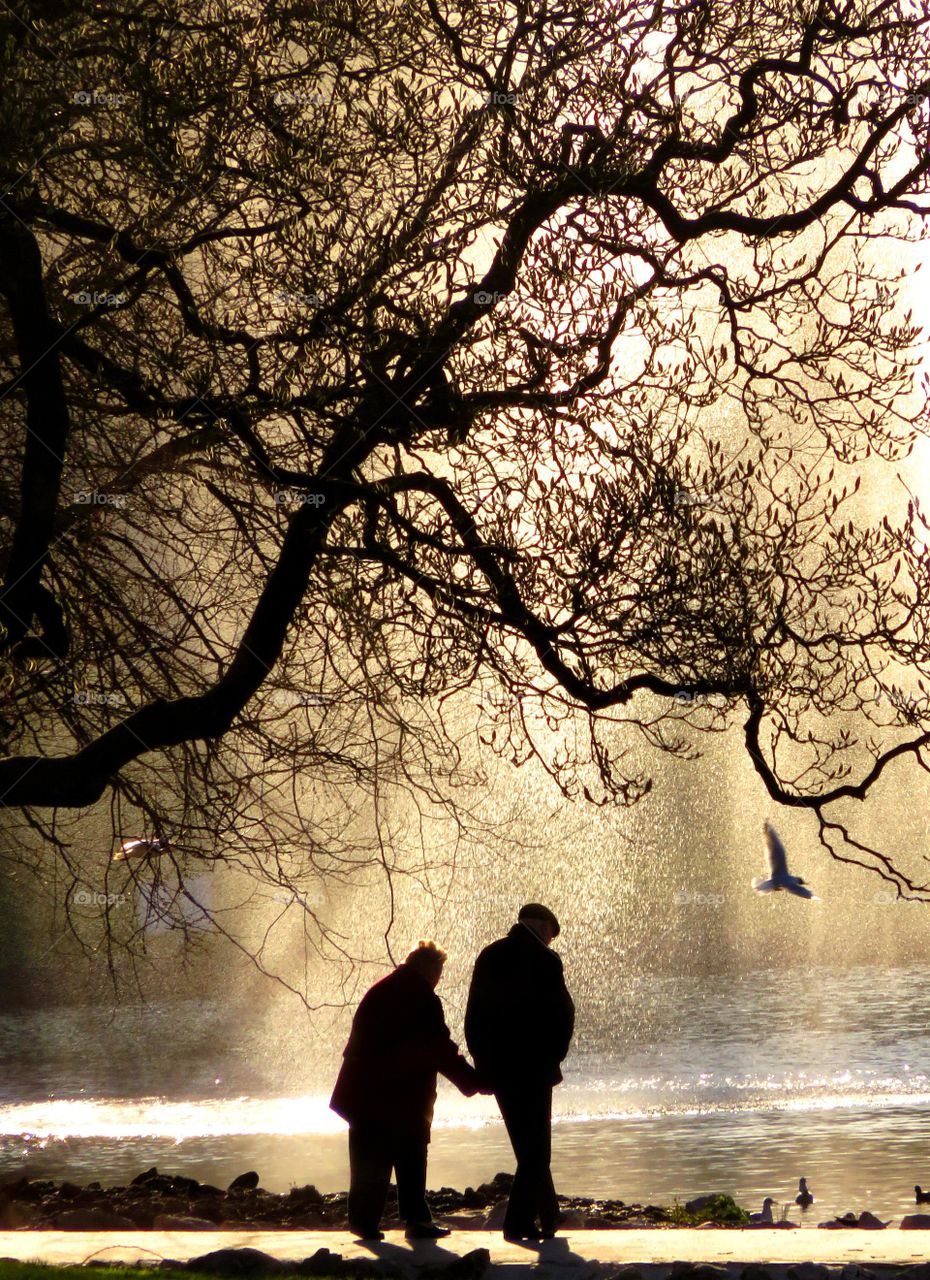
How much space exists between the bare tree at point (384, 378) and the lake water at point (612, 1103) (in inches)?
125

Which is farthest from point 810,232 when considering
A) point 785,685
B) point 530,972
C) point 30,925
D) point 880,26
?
point 30,925

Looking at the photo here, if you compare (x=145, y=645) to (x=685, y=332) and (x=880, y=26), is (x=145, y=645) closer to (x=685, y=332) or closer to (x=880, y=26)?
(x=685, y=332)

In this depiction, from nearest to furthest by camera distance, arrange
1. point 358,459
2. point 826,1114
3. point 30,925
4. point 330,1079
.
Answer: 1. point 358,459
2. point 826,1114
3. point 330,1079
4. point 30,925

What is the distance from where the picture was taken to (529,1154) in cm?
890

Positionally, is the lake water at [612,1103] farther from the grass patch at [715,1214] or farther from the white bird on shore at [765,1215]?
the grass patch at [715,1214]

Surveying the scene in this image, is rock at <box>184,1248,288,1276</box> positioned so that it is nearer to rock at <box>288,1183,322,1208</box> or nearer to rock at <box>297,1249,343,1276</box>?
rock at <box>297,1249,343,1276</box>

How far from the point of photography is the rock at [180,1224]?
1009 centimetres

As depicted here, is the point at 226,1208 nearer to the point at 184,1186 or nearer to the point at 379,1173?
the point at 184,1186

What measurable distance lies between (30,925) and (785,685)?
95.4ft

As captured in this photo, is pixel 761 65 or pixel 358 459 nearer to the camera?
pixel 358 459

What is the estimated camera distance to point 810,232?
1877cm

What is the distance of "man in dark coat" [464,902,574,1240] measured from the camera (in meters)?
8.90

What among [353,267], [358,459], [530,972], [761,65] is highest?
[761,65]

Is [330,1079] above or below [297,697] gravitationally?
below
